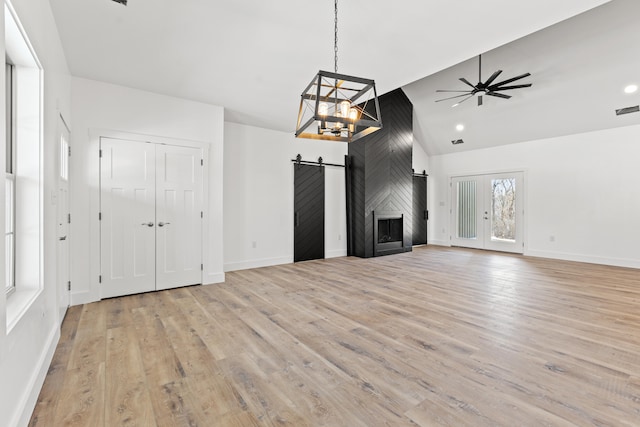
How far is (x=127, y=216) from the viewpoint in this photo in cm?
396

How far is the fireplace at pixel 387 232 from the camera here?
273 inches

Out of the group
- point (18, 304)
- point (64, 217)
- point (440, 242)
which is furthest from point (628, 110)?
point (64, 217)

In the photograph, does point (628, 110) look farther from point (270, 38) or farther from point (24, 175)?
point (24, 175)

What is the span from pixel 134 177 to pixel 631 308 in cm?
637

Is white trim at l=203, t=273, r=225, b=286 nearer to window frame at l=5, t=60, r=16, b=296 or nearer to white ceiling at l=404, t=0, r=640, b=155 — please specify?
window frame at l=5, t=60, r=16, b=296

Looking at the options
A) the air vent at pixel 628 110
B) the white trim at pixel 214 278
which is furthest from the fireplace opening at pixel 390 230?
the air vent at pixel 628 110

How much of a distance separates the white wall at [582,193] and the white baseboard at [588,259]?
1cm

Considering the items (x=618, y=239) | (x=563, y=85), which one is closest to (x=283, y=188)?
(x=563, y=85)

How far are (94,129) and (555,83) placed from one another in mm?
7656

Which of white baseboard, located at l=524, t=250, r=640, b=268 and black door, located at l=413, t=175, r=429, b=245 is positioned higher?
black door, located at l=413, t=175, r=429, b=245

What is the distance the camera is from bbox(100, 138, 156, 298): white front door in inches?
150

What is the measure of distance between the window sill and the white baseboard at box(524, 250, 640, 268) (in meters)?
8.62

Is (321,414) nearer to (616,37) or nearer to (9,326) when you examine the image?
(9,326)

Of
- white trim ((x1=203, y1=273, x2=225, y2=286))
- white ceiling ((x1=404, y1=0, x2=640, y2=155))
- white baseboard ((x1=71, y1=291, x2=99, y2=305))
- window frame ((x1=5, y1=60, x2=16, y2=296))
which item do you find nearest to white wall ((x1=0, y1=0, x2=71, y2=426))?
window frame ((x1=5, y1=60, x2=16, y2=296))
